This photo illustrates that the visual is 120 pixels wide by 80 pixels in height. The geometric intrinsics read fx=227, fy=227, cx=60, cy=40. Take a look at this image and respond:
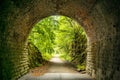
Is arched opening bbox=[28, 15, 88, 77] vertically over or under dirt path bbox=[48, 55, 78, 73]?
over

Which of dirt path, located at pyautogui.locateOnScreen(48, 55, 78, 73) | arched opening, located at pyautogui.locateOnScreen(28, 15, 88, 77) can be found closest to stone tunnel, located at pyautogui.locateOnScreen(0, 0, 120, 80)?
dirt path, located at pyautogui.locateOnScreen(48, 55, 78, 73)

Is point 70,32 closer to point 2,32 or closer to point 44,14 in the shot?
point 44,14

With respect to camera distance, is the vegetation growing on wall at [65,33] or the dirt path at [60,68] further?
the vegetation growing on wall at [65,33]

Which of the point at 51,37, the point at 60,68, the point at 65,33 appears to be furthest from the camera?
the point at 65,33

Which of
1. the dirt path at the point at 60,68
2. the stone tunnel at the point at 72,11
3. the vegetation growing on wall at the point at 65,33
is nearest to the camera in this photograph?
the stone tunnel at the point at 72,11

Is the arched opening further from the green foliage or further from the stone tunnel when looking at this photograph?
the stone tunnel

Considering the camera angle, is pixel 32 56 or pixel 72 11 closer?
pixel 72 11

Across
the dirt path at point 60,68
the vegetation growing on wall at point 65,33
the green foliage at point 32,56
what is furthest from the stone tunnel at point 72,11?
the vegetation growing on wall at point 65,33

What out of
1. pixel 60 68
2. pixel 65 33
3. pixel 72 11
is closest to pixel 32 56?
pixel 60 68

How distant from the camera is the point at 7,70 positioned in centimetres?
862

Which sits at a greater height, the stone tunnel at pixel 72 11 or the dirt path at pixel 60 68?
the stone tunnel at pixel 72 11

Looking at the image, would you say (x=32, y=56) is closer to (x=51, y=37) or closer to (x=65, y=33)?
(x=51, y=37)

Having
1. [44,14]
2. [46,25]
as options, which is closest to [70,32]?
[46,25]

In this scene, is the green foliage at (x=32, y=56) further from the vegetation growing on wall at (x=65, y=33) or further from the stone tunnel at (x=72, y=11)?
the stone tunnel at (x=72, y=11)
